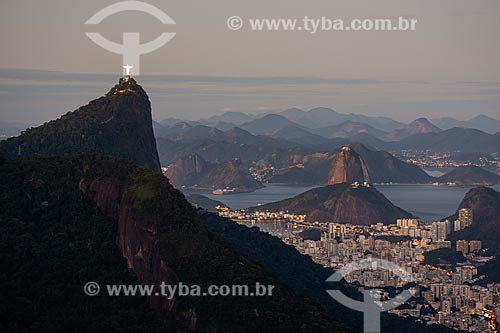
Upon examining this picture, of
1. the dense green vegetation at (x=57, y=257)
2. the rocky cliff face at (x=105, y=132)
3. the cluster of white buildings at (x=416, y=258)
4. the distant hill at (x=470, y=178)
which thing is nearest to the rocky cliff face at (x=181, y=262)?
the dense green vegetation at (x=57, y=257)

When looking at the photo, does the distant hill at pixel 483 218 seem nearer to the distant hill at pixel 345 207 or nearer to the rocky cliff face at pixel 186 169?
the distant hill at pixel 345 207

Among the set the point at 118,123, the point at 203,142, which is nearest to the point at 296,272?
the point at 118,123

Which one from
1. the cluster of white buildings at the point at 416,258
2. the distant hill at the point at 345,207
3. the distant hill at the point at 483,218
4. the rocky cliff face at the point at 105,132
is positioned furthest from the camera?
the distant hill at the point at 345,207

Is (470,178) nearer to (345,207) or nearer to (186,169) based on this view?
(186,169)

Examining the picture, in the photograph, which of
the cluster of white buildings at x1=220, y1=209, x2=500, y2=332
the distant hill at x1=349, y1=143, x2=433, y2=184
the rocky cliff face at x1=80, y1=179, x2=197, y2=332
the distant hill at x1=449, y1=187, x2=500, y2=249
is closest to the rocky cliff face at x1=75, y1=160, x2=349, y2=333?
the rocky cliff face at x1=80, y1=179, x2=197, y2=332

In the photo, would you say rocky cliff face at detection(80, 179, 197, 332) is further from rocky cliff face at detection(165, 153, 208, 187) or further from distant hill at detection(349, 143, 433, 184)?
distant hill at detection(349, 143, 433, 184)
